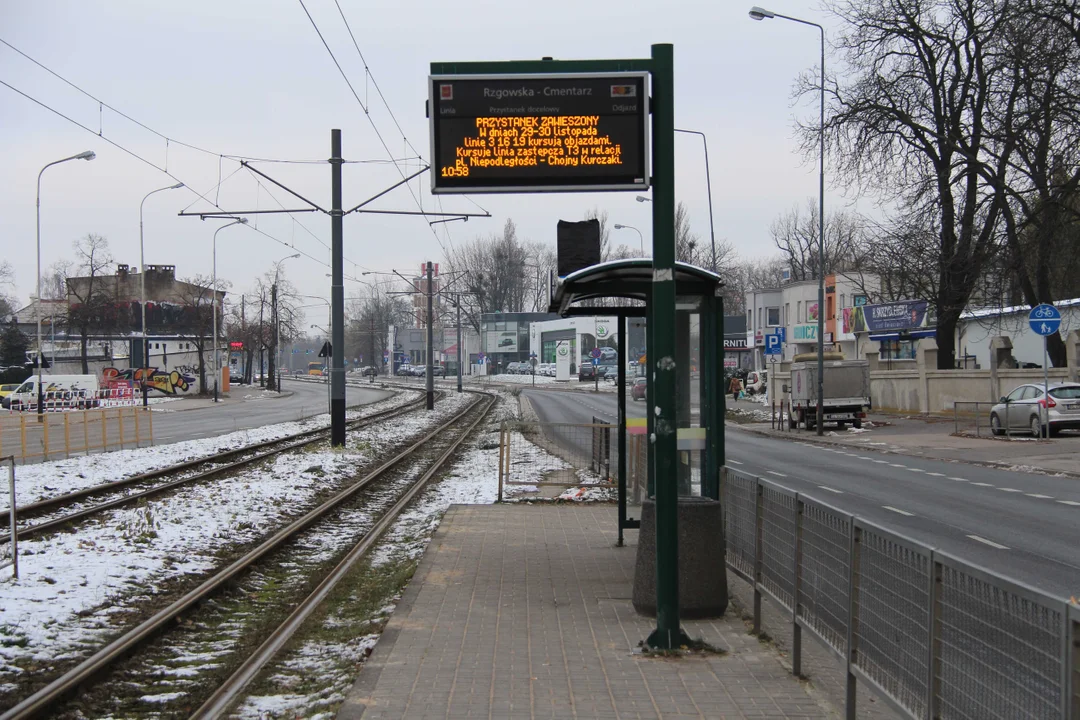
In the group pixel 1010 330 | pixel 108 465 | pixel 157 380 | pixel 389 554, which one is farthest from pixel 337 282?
pixel 157 380

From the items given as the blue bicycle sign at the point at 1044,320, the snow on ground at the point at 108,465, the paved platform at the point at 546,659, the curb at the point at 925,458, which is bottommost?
the curb at the point at 925,458

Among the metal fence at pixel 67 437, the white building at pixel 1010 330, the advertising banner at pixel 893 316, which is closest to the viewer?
the metal fence at pixel 67 437

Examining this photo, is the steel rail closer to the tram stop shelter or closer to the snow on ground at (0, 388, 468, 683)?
the snow on ground at (0, 388, 468, 683)

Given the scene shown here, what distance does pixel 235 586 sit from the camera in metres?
9.50

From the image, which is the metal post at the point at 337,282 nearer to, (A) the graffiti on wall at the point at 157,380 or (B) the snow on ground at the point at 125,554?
(B) the snow on ground at the point at 125,554

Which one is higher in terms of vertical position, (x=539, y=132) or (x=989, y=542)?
(x=539, y=132)

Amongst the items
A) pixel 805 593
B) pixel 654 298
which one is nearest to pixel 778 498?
pixel 805 593

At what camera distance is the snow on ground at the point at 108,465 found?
17188 millimetres

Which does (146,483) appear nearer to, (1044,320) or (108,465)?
(108,465)

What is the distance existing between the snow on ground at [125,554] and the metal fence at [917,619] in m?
4.86

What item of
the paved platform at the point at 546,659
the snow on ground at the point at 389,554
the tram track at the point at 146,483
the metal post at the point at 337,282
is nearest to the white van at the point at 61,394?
the tram track at the point at 146,483

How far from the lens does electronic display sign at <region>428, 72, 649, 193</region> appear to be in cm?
729

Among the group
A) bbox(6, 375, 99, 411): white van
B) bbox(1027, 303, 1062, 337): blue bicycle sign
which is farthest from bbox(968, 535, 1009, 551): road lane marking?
bbox(6, 375, 99, 411): white van

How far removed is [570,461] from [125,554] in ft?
34.6
